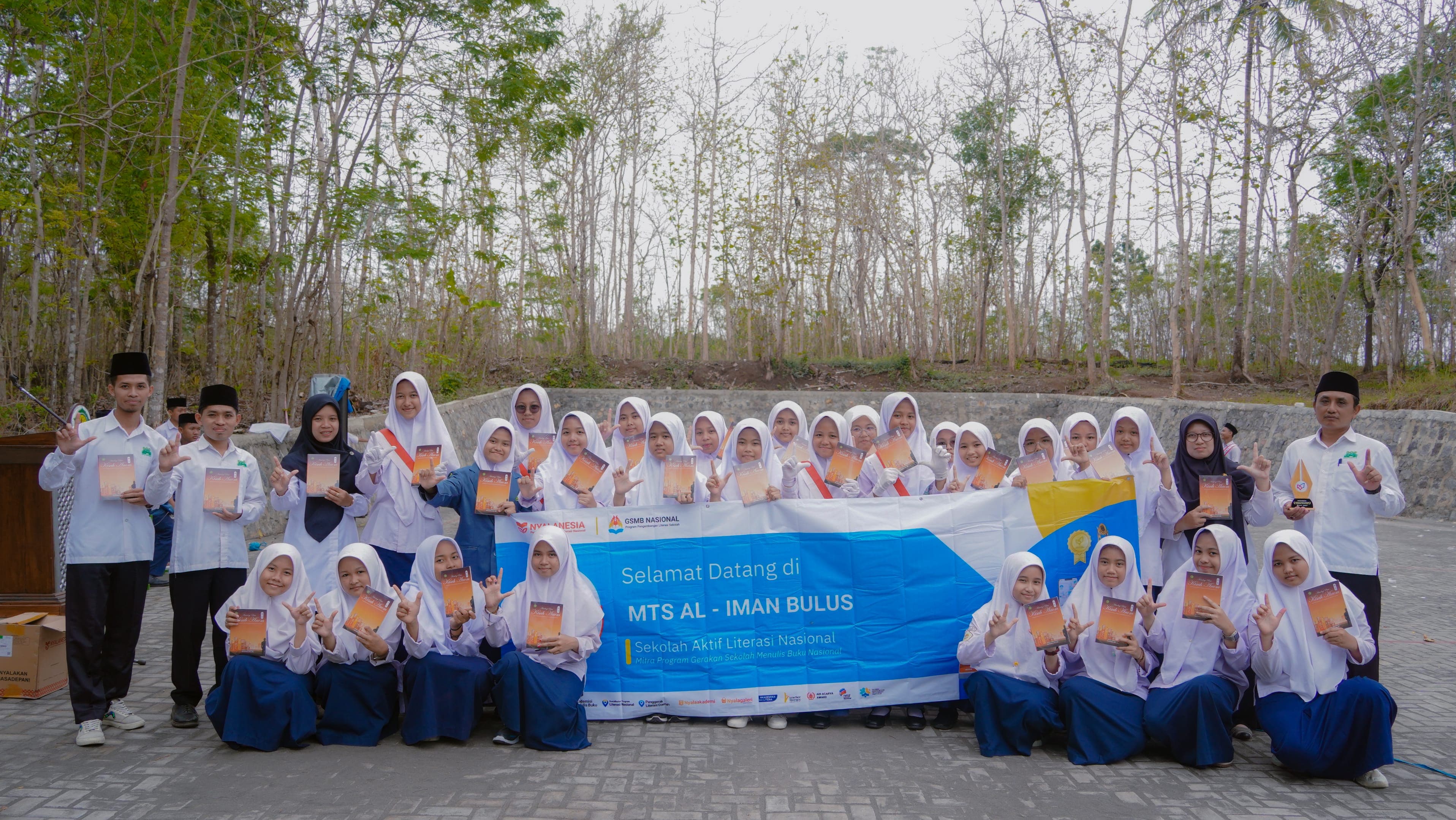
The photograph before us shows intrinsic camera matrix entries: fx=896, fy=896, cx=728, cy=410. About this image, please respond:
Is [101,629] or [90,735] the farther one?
[101,629]

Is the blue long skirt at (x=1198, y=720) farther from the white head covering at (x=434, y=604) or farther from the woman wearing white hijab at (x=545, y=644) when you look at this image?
the white head covering at (x=434, y=604)

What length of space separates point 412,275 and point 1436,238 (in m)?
20.2

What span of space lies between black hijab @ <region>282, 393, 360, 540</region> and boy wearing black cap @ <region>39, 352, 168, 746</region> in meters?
0.62

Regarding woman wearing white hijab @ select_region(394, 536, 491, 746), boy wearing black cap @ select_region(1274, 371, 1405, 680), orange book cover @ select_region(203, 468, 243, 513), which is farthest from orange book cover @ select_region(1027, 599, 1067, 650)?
orange book cover @ select_region(203, 468, 243, 513)

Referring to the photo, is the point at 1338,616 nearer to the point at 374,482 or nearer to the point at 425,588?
the point at 425,588

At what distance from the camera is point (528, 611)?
428 centimetres

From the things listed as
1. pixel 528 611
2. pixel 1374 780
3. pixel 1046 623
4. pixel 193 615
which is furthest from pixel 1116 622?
pixel 193 615

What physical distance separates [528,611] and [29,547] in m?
3.09

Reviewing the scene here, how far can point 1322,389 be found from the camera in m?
4.52

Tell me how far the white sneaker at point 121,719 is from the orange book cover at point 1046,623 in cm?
415

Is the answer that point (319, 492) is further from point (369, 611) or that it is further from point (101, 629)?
point (101, 629)

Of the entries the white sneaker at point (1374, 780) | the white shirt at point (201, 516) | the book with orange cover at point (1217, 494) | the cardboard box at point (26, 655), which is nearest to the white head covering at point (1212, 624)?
Answer: the book with orange cover at point (1217, 494)

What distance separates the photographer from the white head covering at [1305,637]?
3.80m

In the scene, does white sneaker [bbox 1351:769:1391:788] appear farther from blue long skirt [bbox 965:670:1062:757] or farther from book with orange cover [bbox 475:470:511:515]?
book with orange cover [bbox 475:470:511:515]
